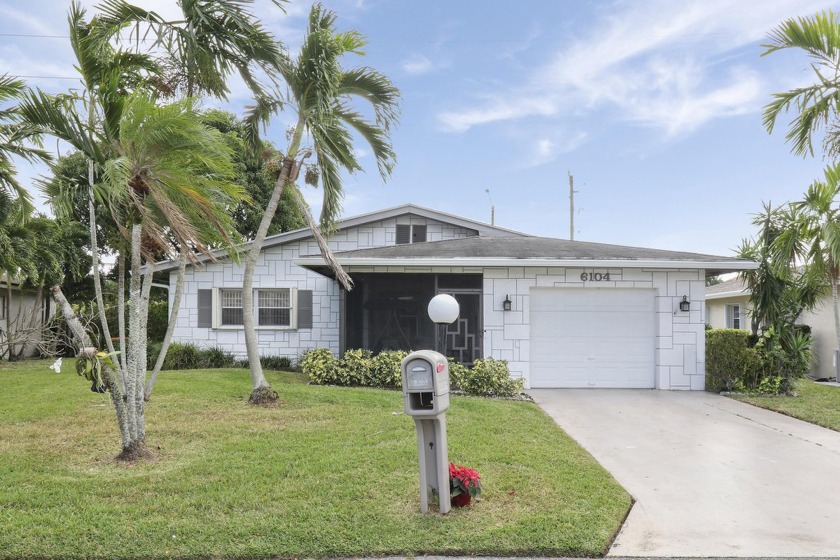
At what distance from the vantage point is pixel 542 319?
11.9 metres

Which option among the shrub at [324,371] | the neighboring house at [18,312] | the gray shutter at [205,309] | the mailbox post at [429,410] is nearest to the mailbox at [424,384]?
the mailbox post at [429,410]

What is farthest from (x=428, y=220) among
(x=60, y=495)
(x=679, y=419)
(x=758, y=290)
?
(x=60, y=495)

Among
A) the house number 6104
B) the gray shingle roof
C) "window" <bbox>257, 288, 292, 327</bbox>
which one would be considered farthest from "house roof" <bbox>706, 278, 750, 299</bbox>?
"window" <bbox>257, 288, 292, 327</bbox>

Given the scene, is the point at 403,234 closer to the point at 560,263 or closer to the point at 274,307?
the point at 274,307

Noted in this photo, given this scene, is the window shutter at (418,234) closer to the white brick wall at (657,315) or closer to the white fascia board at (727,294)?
the white brick wall at (657,315)

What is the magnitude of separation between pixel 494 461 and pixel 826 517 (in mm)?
2839

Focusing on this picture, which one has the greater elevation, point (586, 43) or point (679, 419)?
point (586, 43)

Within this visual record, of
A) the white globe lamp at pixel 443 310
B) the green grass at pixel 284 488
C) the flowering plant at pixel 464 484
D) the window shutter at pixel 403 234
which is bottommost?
the green grass at pixel 284 488

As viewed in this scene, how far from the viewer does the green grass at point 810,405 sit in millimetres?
8990

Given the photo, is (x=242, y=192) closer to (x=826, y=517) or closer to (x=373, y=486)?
(x=373, y=486)

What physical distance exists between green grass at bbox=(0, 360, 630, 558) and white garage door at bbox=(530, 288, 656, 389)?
138 inches

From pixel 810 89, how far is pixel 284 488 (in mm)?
9280

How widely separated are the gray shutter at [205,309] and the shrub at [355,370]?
193 inches

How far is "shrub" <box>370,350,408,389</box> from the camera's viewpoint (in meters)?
11.4
